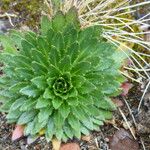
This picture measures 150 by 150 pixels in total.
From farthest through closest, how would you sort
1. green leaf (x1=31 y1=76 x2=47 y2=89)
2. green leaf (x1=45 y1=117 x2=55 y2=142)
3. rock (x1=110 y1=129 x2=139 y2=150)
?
rock (x1=110 y1=129 x2=139 y2=150), green leaf (x1=45 y1=117 x2=55 y2=142), green leaf (x1=31 y1=76 x2=47 y2=89)

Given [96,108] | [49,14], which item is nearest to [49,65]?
[96,108]

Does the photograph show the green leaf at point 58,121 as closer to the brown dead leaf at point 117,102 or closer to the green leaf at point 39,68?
the green leaf at point 39,68

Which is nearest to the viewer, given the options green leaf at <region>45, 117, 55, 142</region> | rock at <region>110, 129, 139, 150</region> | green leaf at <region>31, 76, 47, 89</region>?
green leaf at <region>31, 76, 47, 89</region>

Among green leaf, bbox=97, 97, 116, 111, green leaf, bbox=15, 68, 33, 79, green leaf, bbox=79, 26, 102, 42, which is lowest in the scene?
green leaf, bbox=97, 97, 116, 111

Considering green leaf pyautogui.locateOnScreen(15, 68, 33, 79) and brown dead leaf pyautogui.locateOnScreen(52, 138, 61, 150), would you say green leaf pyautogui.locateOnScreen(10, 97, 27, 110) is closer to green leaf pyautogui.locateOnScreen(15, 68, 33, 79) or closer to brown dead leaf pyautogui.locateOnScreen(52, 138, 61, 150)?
green leaf pyautogui.locateOnScreen(15, 68, 33, 79)

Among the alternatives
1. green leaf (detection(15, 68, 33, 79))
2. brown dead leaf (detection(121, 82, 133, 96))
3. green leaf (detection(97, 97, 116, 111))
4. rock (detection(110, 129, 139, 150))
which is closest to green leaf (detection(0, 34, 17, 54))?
green leaf (detection(15, 68, 33, 79))

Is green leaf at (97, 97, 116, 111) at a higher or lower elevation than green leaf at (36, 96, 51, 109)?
lower

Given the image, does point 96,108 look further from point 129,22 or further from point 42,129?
point 129,22
